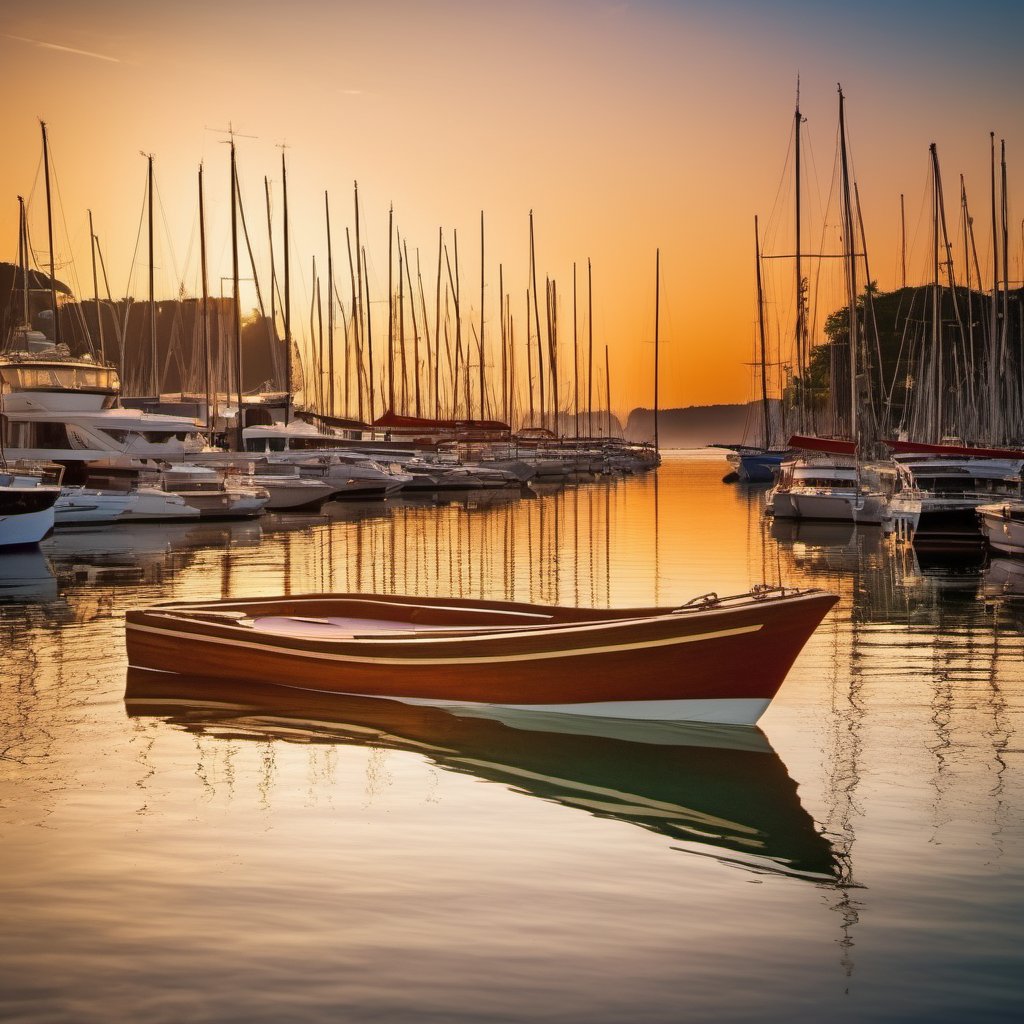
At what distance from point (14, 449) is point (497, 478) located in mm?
30081

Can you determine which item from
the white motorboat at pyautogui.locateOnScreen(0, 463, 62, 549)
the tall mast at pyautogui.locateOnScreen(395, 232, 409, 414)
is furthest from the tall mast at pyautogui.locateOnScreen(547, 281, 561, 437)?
the white motorboat at pyautogui.locateOnScreen(0, 463, 62, 549)

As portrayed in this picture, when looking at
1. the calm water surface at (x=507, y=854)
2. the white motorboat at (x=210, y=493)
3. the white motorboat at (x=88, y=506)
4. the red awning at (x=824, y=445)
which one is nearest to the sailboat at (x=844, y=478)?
the red awning at (x=824, y=445)

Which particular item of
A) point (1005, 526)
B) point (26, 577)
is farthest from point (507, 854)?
point (1005, 526)

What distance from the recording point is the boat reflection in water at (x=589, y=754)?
947 centimetres

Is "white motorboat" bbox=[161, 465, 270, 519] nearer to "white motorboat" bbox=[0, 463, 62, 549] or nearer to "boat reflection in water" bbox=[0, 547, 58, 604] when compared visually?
"white motorboat" bbox=[0, 463, 62, 549]

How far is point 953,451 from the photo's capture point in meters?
40.8

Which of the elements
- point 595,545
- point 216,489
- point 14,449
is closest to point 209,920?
point 595,545

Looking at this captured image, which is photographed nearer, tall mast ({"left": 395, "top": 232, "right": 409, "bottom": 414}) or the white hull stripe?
the white hull stripe

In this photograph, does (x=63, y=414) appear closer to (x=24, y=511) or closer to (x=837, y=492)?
(x=24, y=511)

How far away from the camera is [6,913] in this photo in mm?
7758

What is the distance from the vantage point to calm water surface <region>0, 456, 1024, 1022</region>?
669 centimetres

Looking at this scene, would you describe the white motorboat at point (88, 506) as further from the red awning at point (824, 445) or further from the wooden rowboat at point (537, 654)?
the wooden rowboat at point (537, 654)

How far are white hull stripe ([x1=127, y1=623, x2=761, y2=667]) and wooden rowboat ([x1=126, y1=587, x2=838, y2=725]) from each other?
13mm

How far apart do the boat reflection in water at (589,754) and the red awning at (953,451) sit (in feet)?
96.7
